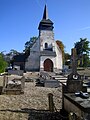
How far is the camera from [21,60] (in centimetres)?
4762

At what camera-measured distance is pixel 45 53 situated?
41.8 meters

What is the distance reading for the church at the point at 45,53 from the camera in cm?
4172

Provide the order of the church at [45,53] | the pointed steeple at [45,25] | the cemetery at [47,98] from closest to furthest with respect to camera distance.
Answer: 1. the cemetery at [47,98]
2. the church at [45,53]
3. the pointed steeple at [45,25]

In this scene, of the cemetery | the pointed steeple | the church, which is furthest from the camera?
the pointed steeple

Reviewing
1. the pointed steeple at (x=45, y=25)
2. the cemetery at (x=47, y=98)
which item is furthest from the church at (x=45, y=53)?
the cemetery at (x=47, y=98)

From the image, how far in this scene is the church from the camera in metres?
41.7

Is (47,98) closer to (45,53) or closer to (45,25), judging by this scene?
(45,53)

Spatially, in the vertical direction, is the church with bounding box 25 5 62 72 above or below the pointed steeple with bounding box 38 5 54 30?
below

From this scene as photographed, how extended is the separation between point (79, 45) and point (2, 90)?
5598 centimetres

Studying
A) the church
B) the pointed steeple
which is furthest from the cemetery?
the pointed steeple

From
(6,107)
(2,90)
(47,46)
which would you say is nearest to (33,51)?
(47,46)

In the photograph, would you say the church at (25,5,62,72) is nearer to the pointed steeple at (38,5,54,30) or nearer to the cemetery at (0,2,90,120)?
the pointed steeple at (38,5,54,30)

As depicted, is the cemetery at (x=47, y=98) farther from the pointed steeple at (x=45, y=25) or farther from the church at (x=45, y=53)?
the pointed steeple at (x=45, y=25)

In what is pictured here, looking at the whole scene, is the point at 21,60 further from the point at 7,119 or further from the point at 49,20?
the point at 7,119
